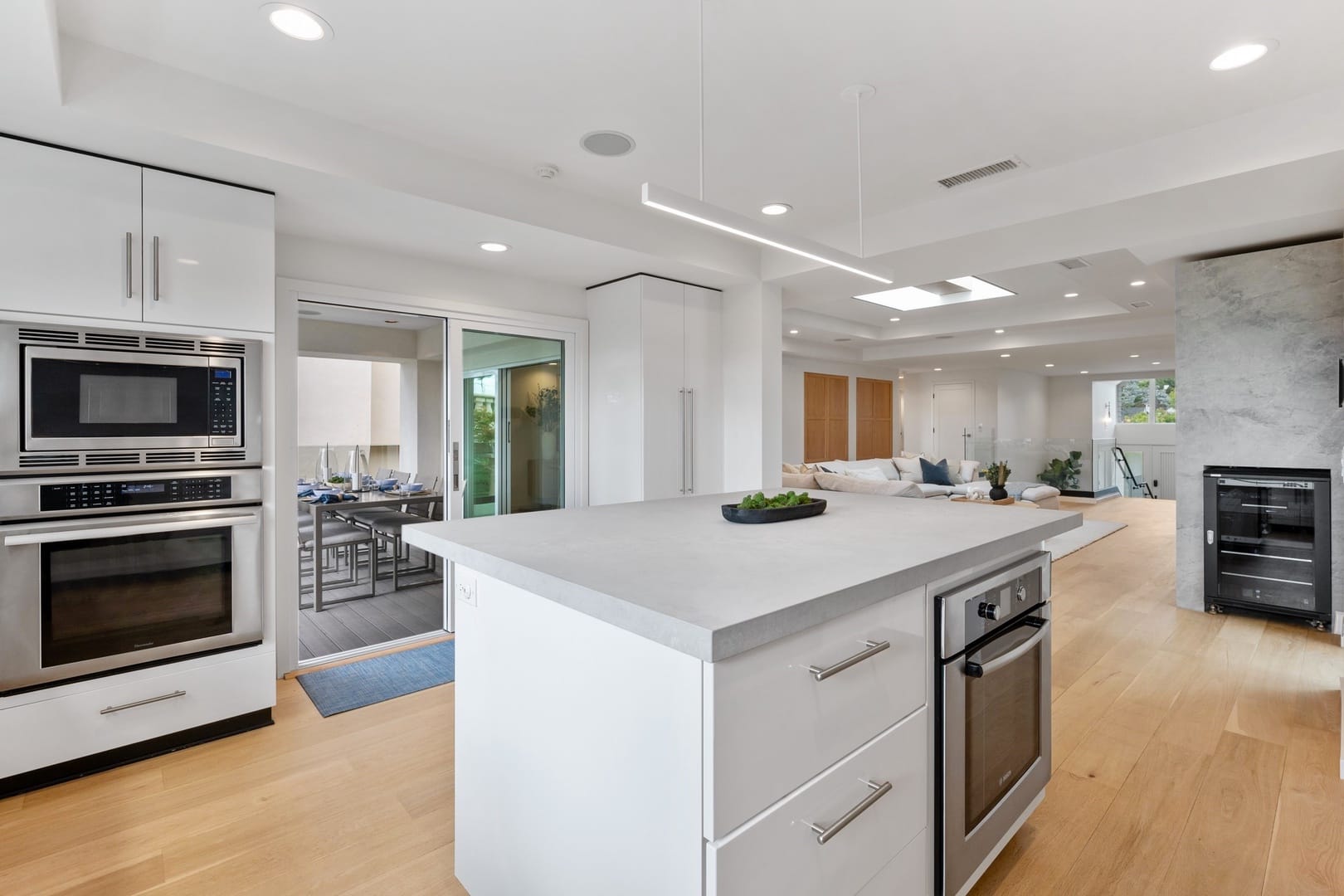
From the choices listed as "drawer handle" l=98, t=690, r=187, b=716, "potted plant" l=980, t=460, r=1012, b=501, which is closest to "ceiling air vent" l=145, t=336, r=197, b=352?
"drawer handle" l=98, t=690, r=187, b=716

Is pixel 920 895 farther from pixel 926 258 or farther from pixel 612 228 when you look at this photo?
pixel 926 258

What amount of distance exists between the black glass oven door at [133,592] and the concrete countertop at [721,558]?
4.68 feet

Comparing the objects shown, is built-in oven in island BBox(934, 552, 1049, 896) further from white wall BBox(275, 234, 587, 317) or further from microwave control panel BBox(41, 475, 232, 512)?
white wall BBox(275, 234, 587, 317)

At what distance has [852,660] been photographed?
1173mm

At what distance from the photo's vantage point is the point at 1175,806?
2049mm

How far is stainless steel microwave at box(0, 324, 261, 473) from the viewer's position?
2.15m

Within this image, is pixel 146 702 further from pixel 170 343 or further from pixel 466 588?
pixel 466 588

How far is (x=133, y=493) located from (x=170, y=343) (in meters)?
0.58

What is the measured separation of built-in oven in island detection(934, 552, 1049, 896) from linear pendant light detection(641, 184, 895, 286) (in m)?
1.29

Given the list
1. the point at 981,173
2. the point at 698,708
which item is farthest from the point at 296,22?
the point at 981,173

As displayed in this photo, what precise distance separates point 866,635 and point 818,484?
239 inches

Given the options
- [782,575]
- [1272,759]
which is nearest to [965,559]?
[782,575]

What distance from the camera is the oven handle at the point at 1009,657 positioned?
58.4 inches

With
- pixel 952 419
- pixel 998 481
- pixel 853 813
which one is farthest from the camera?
pixel 952 419
